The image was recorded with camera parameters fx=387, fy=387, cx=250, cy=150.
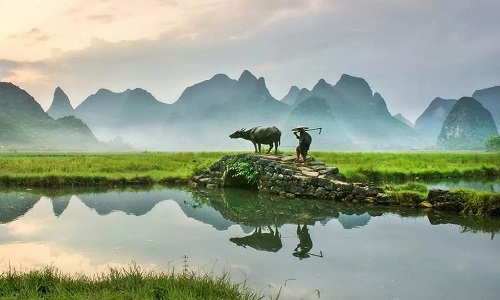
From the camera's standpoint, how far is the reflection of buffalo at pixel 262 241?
303 inches

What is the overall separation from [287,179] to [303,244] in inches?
271

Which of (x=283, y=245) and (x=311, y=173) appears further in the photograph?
(x=311, y=173)

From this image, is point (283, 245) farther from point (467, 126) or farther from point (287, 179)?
point (467, 126)

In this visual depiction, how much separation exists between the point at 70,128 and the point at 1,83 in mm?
43458

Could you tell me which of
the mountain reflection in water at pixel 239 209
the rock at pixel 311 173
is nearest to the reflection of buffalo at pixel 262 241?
the mountain reflection in water at pixel 239 209

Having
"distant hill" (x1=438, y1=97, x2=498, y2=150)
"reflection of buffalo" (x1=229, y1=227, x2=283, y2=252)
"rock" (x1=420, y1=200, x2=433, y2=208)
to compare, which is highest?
"distant hill" (x1=438, y1=97, x2=498, y2=150)

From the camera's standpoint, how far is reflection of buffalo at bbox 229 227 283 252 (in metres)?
7.69

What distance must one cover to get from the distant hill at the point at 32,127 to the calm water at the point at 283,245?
122278mm

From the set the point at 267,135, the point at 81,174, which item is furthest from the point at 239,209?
the point at 81,174

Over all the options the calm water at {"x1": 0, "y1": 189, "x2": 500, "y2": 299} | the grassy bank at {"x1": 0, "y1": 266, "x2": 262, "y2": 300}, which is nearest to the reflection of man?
the calm water at {"x1": 0, "y1": 189, "x2": 500, "y2": 299}

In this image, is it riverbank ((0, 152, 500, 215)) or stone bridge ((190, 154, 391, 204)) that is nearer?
riverbank ((0, 152, 500, 215))

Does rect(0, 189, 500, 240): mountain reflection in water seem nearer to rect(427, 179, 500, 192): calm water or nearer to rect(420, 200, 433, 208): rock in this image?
rect(420, 200, 433, 208): rock

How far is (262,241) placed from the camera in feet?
26.8

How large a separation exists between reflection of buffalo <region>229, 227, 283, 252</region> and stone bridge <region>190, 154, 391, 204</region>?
Result: 4808mm
